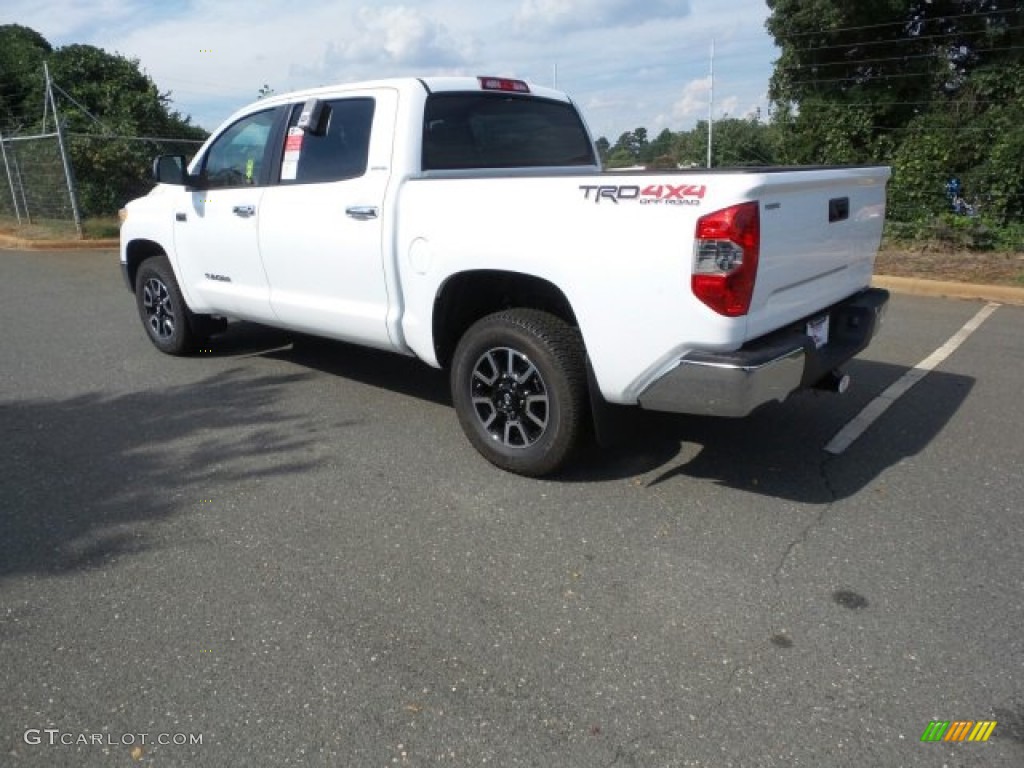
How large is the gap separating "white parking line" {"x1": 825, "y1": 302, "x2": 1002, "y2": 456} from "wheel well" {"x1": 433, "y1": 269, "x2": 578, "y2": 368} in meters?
1.68

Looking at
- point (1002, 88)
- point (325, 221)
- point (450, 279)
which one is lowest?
point (450, 279)

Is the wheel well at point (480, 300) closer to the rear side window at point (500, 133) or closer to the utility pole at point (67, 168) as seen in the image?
the rear side window at point (500, 133)

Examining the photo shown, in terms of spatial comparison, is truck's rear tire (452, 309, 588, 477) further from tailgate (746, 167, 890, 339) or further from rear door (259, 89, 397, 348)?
tailgate (746, 167, 890, 339)

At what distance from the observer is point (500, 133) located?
15.7 ft

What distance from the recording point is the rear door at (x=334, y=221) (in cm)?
430

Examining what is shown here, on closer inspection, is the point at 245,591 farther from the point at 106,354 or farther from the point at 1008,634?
the point at 106,354

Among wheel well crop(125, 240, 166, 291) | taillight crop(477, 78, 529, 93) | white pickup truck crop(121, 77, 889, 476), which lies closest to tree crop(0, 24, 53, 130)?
wheel well crop(125, 240, 166, 291)

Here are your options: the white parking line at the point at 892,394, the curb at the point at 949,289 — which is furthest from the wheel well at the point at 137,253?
the curb at the point at 949,289

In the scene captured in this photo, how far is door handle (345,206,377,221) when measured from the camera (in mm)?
4227

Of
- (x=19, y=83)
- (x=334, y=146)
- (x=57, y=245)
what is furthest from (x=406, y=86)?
(x=19, y=83)

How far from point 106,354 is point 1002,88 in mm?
11889

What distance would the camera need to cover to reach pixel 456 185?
3830 millimetres

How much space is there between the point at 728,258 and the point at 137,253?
515 centimetres

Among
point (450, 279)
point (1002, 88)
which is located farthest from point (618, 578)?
point (1002, 88)
